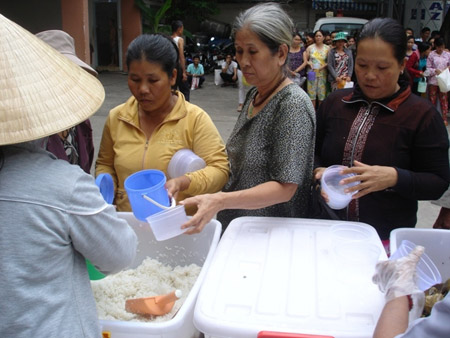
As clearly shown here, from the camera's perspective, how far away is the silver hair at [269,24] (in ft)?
5.10

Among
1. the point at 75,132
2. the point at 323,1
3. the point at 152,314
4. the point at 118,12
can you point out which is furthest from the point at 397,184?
the point at 323,1

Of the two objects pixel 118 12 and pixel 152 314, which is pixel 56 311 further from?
pixel 118 12

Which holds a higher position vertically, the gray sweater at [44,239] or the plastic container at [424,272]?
the gray sweater at [44,239]

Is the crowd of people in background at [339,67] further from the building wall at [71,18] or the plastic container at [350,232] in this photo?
the plastic container at [350,232]

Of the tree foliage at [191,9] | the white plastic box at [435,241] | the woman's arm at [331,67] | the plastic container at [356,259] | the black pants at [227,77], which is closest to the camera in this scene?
the plastic container at [356,259]

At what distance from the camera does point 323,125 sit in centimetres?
180

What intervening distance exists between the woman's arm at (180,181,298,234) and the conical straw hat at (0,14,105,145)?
51 centimetres

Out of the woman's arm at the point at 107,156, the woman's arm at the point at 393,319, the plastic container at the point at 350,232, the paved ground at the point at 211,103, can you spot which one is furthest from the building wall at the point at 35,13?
the woman's arm at the point at 393,319

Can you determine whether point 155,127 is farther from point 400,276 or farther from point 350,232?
point 400,276

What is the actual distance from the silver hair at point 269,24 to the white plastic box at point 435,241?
0.78 m

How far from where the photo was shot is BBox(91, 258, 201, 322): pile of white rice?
131cm

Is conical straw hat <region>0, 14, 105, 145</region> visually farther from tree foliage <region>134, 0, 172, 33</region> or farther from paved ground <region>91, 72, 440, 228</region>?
tree foliage <region>134, 0, 172, 33</region>

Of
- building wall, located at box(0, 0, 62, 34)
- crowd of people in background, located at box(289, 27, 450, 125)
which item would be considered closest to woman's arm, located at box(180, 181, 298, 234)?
crowd of people in background, located at box(289, 27, 450, 125)

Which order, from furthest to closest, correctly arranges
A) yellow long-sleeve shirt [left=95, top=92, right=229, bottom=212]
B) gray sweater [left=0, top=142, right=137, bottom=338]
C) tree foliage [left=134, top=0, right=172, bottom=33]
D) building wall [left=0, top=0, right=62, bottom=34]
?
1. tree foliage [left=134, top=0, right=172, bottom=33]
2. building wall [left=0, top=0, right=62, bottom=34]
3. yellow long-sleeve shirt [left=95, top=92, right=229, bottom=212]
4. gray sweater [left=0, top=142, right=137, bottom=338]
